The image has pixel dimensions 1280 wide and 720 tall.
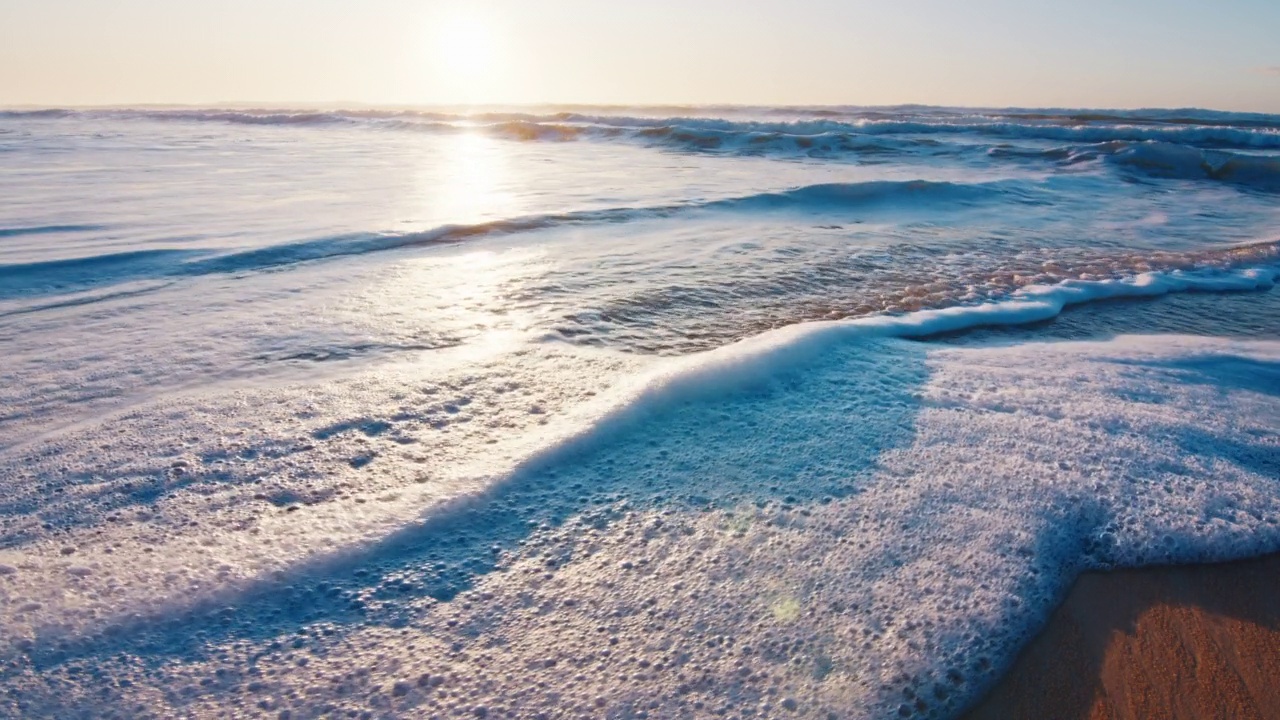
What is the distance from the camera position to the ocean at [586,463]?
1.60 meters

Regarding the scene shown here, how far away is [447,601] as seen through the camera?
5.74 feet

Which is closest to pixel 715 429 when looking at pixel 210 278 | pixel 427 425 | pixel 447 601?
pixel 427 425

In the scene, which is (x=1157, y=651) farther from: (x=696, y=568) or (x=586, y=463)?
(x=586, y=463)

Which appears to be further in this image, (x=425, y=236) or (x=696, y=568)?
(x=425, y=236)

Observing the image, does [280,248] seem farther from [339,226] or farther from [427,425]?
[427,425]

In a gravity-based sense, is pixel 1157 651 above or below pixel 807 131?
below

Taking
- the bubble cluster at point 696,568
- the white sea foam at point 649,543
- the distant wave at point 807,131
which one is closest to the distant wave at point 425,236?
the white sea foam at point 649,543

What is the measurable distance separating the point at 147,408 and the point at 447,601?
1.61 m

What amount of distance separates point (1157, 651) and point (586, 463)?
1.57m

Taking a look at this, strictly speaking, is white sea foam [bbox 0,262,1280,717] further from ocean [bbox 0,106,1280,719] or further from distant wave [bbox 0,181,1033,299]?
distant wave [bbox 0,181,1033,299]

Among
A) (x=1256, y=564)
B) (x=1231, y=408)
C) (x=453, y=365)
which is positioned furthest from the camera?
(x=453, y=365)

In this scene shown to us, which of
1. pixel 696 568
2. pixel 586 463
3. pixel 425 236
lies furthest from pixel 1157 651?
pixel 425 236

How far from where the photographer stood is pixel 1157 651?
1.76 meters

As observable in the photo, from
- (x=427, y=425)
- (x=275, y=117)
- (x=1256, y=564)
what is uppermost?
(x=275, y=117)
